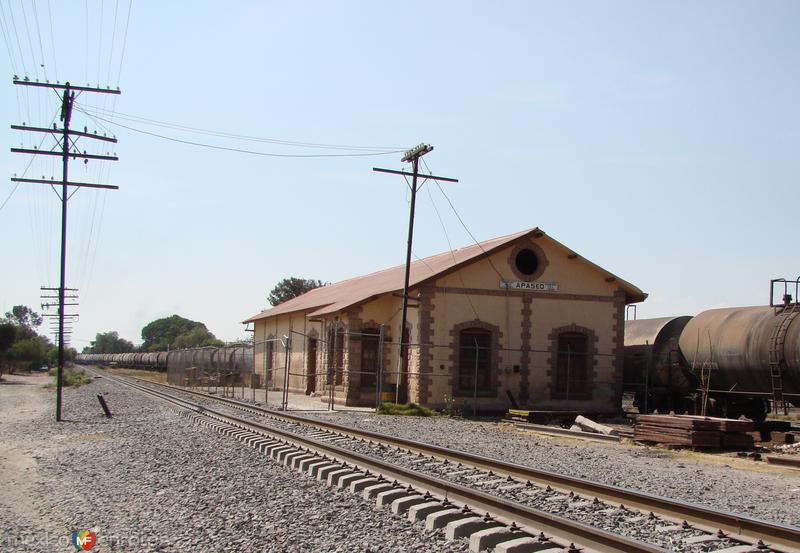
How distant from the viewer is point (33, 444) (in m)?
15.4

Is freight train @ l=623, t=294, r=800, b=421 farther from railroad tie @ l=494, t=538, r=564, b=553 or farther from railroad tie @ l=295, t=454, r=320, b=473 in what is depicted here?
railroad tie @ l=494, t=538, r=564, b=553

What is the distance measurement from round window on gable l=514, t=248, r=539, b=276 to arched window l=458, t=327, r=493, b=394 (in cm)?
250

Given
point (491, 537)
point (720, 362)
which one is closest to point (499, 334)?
point (720, 362)

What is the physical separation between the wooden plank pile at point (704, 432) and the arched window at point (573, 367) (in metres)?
10.2

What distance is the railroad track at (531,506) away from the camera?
6230 millimetres

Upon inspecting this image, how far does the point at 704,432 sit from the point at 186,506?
34.0 ft

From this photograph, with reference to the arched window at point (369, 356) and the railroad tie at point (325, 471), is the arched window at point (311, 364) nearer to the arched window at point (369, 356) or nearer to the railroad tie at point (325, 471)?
the arched window at point (369, 356)

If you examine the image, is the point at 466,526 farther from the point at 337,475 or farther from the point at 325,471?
the point at 325,471

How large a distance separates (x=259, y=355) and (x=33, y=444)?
2507 cm

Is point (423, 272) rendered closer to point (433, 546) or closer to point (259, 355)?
point (259, 355)

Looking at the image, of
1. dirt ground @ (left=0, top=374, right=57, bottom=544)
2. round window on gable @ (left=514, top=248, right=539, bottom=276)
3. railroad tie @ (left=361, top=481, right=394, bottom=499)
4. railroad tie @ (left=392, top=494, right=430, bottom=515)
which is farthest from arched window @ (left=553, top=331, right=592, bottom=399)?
railroad tie @ (left=392, top=494, right=430, bottom=515)

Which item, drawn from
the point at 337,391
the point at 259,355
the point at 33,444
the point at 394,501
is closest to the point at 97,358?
the point at 259,355

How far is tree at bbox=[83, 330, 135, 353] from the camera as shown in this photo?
174 m

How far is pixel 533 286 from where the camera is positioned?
25547 mm
